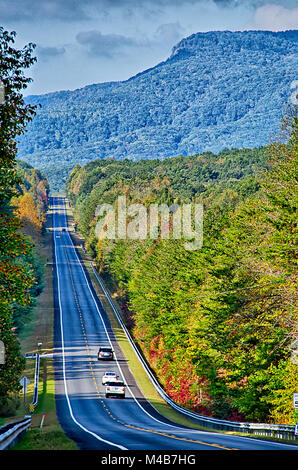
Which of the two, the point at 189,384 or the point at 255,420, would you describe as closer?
the point at 255,420

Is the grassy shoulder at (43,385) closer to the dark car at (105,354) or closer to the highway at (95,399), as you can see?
the highway at (95,399)

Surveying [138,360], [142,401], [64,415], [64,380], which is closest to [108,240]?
[138,360]

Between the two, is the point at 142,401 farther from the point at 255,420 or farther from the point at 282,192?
the point at 282,192

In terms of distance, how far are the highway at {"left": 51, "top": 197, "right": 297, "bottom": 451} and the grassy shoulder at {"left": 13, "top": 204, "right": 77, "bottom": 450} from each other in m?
0.68

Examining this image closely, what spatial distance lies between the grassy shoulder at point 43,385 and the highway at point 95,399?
68 centimetres

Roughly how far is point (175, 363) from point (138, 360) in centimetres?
1047

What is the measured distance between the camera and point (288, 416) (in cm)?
2928

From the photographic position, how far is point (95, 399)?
141 ft

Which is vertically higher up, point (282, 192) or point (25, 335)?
point (282, 192)

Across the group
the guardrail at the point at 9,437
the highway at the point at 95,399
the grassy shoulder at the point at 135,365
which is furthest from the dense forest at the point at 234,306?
the guardrail at the point at 9,437

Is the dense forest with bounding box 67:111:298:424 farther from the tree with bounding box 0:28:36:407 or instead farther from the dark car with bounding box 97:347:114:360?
the tree with bounding box 0:28:36:407

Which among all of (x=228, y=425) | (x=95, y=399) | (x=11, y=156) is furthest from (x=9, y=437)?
(x=95, y=399)

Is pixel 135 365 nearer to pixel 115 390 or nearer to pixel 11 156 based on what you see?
pixel 115 390

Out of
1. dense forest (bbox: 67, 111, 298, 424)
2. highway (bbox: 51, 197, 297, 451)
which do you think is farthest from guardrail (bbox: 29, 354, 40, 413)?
dense forest (bbox: 67, 111, 298, 424)
